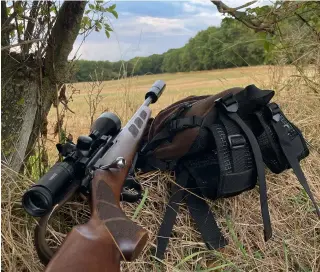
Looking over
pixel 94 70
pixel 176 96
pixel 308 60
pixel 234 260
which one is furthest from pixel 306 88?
pixel 234 260

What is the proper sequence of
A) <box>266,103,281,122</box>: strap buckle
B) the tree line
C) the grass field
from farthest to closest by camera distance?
the tree line, the grass field, <box>266,103,281,122</box>: strap buckle

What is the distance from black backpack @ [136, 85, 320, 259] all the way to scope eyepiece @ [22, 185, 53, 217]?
0.65m

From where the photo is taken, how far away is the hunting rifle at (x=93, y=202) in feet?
5.71

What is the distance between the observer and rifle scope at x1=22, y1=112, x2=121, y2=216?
1885 mm

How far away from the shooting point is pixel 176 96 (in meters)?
5.00

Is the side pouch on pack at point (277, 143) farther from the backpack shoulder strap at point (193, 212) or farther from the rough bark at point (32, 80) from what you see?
the rough bark at point (32, 80)

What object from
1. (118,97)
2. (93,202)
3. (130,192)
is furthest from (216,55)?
(93,202)

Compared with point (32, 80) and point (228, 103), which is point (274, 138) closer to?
point (228, 103)

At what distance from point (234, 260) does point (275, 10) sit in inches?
81.1

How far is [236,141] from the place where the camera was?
92.7 inches

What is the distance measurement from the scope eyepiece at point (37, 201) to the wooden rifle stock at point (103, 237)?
17 centimetres

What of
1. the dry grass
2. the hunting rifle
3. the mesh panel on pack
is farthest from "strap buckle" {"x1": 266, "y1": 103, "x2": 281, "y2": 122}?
the hunting rifle

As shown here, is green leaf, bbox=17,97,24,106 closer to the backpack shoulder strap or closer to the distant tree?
the distant tree

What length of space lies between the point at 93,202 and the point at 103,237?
0.63ft
